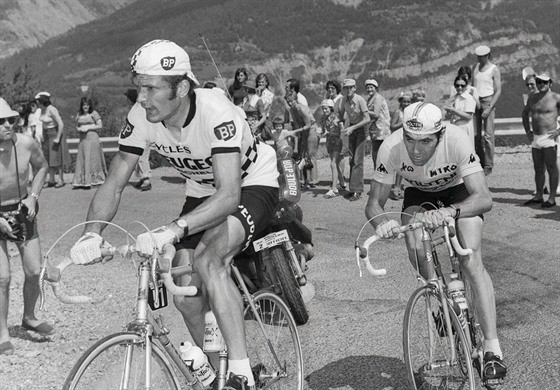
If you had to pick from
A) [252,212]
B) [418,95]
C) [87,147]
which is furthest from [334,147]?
[252,212]

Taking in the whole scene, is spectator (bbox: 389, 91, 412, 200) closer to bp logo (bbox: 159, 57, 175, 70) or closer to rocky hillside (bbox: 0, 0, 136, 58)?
bp logo (bbox: 159, 57, 175, 70)

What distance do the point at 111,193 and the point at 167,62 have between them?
Result: 826 millimetres

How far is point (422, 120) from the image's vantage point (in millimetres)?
5273

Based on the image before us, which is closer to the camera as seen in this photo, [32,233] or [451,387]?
[451,387]

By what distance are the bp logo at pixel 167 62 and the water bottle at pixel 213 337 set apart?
1.40 metres

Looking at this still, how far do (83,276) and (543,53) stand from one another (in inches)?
5853

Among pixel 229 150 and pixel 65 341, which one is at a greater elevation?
pixel 229 150

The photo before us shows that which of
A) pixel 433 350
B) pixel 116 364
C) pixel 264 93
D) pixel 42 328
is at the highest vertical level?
pixel 264 93

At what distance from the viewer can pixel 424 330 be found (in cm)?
527

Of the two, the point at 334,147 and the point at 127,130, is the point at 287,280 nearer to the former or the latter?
the point at 127,130

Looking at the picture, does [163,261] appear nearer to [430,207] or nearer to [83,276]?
[430,207]

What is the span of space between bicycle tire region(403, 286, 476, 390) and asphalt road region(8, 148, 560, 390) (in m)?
0.54

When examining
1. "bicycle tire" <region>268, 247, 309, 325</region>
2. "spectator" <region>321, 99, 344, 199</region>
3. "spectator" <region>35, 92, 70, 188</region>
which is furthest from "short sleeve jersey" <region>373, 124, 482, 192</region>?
"spectator" <region>35, 92, 70, 188</region>

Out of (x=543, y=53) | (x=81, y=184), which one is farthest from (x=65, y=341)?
(x=543, y=53)
